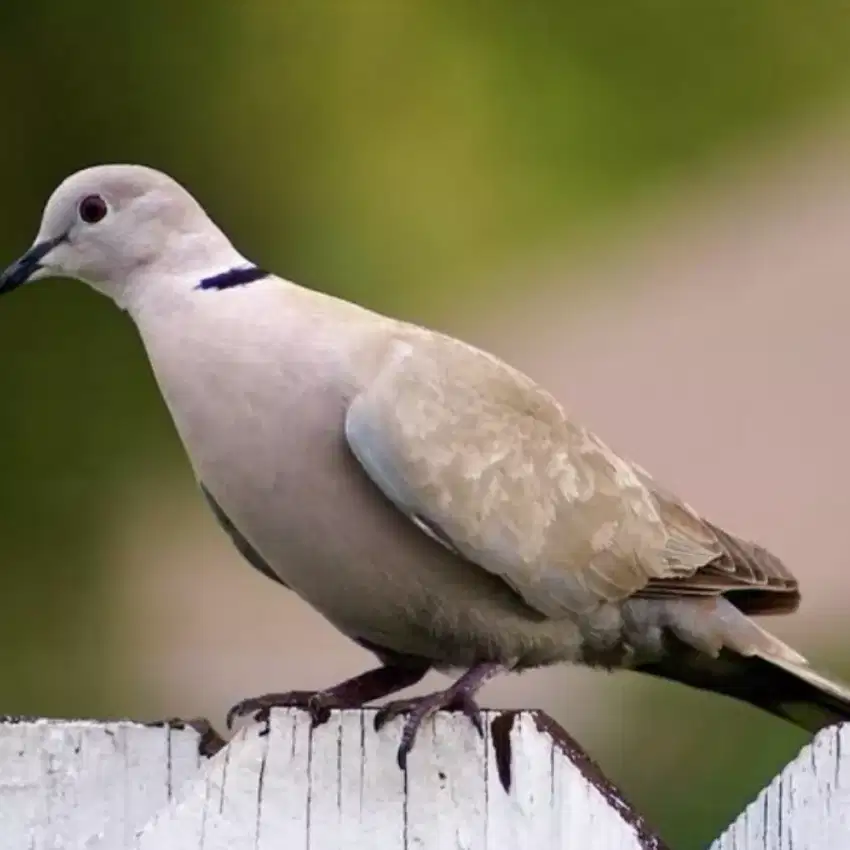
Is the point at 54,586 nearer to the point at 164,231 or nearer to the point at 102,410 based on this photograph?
the point at 102,410

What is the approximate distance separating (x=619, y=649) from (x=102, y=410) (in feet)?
3.90

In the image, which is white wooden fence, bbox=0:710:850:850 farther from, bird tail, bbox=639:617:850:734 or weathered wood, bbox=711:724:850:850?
bird tail, bbox=639:617:850:734

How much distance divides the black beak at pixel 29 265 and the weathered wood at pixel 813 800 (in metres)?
0.98

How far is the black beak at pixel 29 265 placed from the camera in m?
1.76

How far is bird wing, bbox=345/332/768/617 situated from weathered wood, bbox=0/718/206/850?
41 cm

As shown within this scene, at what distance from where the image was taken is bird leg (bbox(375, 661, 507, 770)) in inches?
46.7

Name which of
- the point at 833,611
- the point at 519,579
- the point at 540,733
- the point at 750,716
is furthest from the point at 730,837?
the point at 833,611

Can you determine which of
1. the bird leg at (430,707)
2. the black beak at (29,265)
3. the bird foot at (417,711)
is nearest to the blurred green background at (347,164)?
the black beak at (29,265)

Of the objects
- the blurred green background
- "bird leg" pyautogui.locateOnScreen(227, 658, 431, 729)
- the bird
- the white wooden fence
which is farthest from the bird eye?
the blurred green background

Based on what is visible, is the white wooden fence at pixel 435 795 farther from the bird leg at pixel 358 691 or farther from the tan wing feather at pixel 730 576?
the tan wing feather at pixel 730 576

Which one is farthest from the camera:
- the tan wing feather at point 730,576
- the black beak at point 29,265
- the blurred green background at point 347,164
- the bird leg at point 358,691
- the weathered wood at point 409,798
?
the blurred green background at point 347,164

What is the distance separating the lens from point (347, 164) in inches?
112

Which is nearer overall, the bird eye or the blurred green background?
the bird eye

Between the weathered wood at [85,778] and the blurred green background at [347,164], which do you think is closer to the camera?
the weathered wood at [85,778]
